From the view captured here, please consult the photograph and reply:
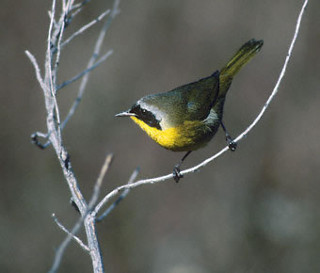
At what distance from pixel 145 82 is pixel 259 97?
7.73 ft

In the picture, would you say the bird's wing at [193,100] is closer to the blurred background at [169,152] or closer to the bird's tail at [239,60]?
the bird's tail at [239,60]

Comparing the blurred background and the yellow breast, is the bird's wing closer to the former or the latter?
the yellow breast

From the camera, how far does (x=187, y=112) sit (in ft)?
13.7

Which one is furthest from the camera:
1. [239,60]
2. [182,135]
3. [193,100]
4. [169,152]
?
[169,152]

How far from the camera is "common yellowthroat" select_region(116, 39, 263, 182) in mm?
3967

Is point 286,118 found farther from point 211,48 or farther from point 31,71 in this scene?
point 31,71

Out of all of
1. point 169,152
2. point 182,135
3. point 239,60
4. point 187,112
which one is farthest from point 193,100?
point 169,152

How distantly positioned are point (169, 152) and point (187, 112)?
14.7 feet

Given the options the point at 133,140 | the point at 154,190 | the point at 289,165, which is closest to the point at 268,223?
the point at 289,165

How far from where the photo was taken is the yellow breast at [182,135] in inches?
156

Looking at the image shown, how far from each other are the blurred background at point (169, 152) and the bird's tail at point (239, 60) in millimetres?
3183

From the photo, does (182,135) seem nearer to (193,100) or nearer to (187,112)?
(187,112)

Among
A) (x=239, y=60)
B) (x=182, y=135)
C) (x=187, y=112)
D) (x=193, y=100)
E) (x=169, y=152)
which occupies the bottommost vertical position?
(x=182, y=135)

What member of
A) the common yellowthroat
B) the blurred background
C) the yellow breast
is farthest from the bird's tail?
the blurred background
